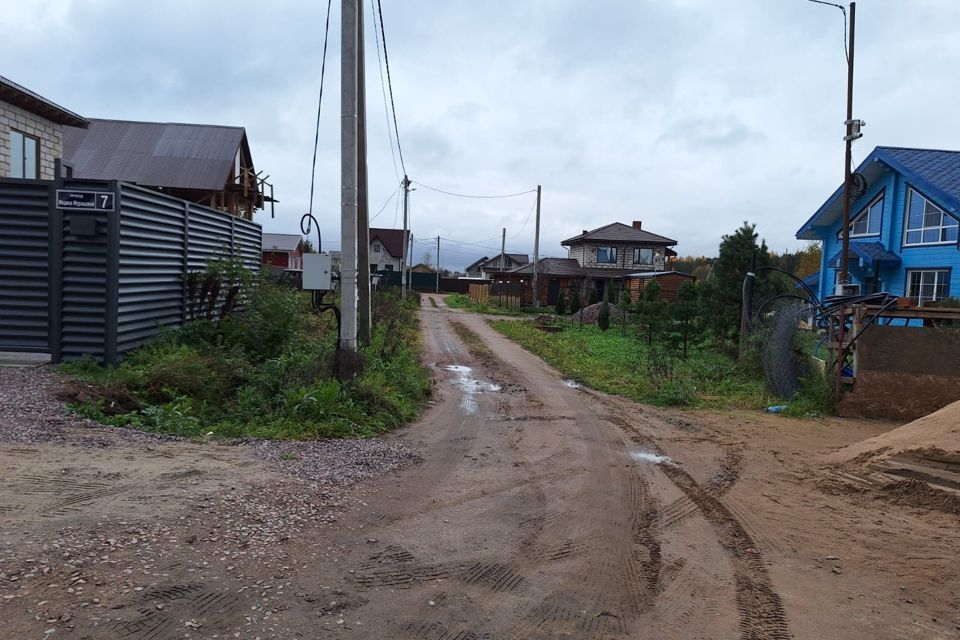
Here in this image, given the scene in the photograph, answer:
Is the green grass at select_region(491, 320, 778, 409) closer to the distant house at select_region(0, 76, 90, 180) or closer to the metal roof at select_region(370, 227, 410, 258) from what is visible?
the distant house at select_region(0, 76, 90, 180)

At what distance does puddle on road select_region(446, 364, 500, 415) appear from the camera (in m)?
10.8

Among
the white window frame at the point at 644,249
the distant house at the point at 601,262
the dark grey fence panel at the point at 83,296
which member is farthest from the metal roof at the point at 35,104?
the white window frame at the point at 644,249

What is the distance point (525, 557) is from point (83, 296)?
8.12 metres

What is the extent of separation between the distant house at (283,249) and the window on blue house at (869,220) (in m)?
37.3

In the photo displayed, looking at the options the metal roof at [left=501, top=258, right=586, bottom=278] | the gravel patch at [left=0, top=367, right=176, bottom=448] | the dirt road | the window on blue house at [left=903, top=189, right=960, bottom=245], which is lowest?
the dirt road

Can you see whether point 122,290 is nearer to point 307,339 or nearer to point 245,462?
point 307,339

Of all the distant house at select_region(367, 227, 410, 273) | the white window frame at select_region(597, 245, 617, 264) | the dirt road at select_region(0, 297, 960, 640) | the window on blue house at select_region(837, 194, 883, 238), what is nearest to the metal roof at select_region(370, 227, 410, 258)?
the distant house at select_region(367, 227, 410, 273)

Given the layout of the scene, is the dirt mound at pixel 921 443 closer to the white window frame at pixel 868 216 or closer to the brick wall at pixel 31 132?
the brick wall at pixel 31 132

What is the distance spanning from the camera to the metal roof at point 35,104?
50.3ft

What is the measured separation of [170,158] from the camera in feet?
96.3

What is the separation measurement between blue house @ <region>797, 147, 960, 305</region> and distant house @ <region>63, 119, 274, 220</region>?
1002 inches

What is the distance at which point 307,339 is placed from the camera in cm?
1302

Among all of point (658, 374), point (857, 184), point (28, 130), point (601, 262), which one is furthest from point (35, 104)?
point (601, 262)

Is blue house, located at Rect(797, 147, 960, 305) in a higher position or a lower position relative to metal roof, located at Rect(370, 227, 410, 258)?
lower
